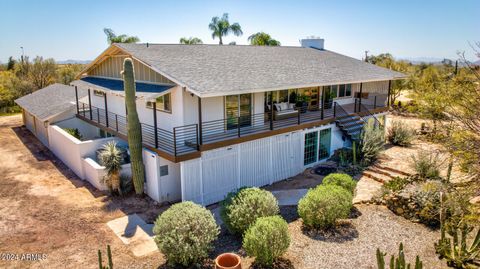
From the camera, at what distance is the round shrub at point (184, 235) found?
392 inches

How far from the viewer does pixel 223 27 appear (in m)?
52.5

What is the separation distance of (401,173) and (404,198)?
200 inches

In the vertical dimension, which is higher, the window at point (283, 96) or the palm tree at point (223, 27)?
the palm tree at point (223, 27)

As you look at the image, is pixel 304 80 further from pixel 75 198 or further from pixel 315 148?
pixel 75 198

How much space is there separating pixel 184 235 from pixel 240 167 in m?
6.66

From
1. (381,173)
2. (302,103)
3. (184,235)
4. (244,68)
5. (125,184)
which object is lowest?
(125,184)

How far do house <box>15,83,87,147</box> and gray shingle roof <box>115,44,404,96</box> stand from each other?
9446mm

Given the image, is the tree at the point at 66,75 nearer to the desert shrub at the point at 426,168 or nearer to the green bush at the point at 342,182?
the green bush at the point at 342,182

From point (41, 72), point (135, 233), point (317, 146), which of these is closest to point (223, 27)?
point (41, 72)

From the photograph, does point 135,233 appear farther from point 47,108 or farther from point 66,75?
point 66,75

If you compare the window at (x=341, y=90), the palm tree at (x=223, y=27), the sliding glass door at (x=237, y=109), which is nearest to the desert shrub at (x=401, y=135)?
the window at (x=341, y=90)

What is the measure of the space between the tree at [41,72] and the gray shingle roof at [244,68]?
39.1 m

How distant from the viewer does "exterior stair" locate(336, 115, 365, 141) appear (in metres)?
21.0

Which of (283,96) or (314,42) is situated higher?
(314,42)
